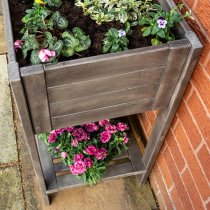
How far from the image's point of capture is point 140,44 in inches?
58.6

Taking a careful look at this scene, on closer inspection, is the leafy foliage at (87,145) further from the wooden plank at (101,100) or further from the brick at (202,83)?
the brick at (202,83)

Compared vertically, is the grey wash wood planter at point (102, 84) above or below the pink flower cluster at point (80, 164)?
above

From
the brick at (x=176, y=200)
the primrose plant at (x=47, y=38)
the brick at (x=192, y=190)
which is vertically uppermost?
the primrose plant at (x=47, y=38)

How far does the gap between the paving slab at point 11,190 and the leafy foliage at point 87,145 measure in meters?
0.38

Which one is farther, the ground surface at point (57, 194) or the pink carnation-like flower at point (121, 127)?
the ground surface at point (57, 194)

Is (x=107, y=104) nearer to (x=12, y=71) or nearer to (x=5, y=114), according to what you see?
(x=12, y=71)

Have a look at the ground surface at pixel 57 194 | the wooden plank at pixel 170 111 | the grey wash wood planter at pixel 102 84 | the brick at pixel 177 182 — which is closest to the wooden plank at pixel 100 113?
the grey wash wood planter at pixel 102 84

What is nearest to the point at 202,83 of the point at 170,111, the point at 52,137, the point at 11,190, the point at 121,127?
the point at 170,111

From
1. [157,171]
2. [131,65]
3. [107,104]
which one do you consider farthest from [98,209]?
[131,65]

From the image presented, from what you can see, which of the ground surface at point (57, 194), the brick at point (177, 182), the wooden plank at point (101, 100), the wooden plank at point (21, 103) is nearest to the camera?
the wooden plank at point (21, 103)

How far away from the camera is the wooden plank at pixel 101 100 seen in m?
1.46

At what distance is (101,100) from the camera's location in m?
1.50

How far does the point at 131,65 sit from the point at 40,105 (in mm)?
404

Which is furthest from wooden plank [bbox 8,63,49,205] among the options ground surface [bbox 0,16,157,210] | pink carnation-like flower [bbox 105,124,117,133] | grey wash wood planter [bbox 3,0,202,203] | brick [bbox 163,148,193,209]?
brick [bbox 163,148,193,209]
